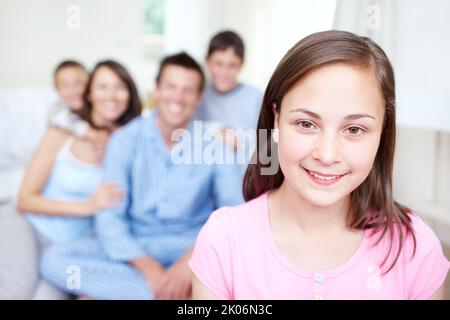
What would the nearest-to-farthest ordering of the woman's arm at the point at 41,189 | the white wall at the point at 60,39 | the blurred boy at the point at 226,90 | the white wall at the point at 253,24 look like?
the white wall at the point at 253,24
the blurred boy at the point at 226,90
the woman's arm at the point at 41,189
the white wall at the point at 60,39

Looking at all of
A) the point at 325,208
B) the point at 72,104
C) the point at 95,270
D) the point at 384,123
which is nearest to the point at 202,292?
the point at 325,208

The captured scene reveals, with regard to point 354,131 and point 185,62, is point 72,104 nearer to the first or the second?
point 185,62

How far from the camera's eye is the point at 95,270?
4.00ft

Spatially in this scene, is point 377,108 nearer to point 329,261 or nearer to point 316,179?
point 316,179

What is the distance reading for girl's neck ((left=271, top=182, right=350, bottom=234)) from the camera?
76 cm

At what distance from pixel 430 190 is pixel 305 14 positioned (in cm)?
37

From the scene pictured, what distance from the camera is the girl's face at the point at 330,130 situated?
2.19ft

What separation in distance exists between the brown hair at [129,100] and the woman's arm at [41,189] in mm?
94

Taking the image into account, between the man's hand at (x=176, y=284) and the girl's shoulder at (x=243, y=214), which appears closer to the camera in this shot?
the girl's shoulder at (x=243, y=214)

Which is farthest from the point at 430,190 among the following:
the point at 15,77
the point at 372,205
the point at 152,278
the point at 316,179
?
the point at 15,77

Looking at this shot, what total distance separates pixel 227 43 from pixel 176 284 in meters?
0.62

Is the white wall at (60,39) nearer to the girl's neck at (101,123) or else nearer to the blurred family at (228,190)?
the blurred family at (228,190)

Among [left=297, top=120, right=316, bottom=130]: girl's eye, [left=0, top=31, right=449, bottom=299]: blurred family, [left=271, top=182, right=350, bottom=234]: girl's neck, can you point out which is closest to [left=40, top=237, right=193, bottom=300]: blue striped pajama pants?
[left=0, top=31, right=449, bottom=299]: blurred family

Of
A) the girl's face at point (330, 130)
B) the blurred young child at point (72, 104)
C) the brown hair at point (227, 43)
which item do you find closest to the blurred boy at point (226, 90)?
the brown hair at point (227, 43)
